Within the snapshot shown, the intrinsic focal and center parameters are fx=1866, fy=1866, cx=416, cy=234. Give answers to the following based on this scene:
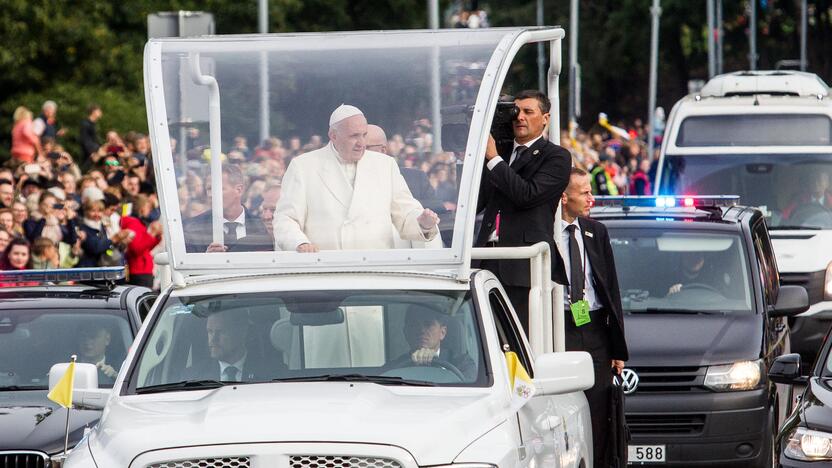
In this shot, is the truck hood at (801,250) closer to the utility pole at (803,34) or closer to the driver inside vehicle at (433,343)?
the driver inside vehicle at (433,343)

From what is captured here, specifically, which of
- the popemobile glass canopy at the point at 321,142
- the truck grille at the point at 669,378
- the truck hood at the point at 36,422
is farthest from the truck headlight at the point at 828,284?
the truck hood at the point at 36,422

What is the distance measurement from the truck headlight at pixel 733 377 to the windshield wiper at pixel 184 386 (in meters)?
5.05

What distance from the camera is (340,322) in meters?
7.73

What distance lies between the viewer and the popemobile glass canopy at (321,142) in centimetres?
858

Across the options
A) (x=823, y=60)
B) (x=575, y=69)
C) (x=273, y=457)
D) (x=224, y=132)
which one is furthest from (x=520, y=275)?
(x=823, y=60)

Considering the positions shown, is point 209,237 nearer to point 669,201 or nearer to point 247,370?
point 247,370

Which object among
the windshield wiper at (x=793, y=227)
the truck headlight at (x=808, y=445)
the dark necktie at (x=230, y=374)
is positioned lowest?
the truck headlight at (x=808, y=445)

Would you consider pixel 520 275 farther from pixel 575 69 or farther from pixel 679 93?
pixel 679 93

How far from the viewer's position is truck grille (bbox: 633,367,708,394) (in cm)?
1177

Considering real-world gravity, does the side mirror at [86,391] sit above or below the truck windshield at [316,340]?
below

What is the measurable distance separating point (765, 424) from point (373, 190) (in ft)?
13.1

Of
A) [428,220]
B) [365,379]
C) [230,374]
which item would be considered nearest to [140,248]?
[428,220]

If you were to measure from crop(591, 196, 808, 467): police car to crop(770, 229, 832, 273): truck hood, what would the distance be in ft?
9.44

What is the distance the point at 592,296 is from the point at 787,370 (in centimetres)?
114
